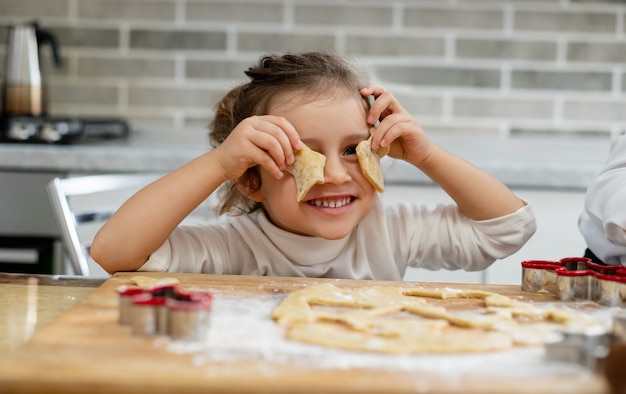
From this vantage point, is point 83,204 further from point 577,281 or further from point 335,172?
point 577,281

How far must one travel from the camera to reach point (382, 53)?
2.89 m

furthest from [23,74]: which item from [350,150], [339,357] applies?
[339,357]

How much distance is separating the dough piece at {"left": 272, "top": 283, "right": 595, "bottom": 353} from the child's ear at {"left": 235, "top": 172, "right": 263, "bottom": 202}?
1.31 ft

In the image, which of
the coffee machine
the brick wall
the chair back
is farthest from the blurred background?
the chair back

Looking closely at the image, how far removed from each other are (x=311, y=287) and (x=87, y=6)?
6.85 ft

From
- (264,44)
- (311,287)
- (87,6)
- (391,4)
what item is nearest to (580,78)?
(391,4)

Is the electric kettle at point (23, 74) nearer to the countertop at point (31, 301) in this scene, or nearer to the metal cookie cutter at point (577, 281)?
the countertop at point (31, 301)

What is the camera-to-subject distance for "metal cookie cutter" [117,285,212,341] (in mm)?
857

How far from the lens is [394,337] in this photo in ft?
2.90

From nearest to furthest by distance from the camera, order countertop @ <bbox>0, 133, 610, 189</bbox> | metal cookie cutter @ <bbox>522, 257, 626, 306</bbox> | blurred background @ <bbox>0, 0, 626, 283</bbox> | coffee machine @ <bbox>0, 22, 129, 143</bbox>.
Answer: metal cookie cutter @ <bbox>522, 257, 626, 306</bbox>
countertop @ <bbox>0, 133, 610, 189</bbox>
coffee machine @ <bbox>0, 22, 129, 143</bbox>
blurred background @ <bbox>0, 0, 626, 283</bbox>

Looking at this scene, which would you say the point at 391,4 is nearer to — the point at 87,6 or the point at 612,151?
the point at 87,6

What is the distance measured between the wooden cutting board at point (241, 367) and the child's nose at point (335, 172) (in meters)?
0.44

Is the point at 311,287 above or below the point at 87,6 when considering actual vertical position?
below

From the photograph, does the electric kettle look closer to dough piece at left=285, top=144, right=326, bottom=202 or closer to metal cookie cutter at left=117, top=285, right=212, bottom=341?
dough piece at left=285, top=144, right=326, bottom=202
